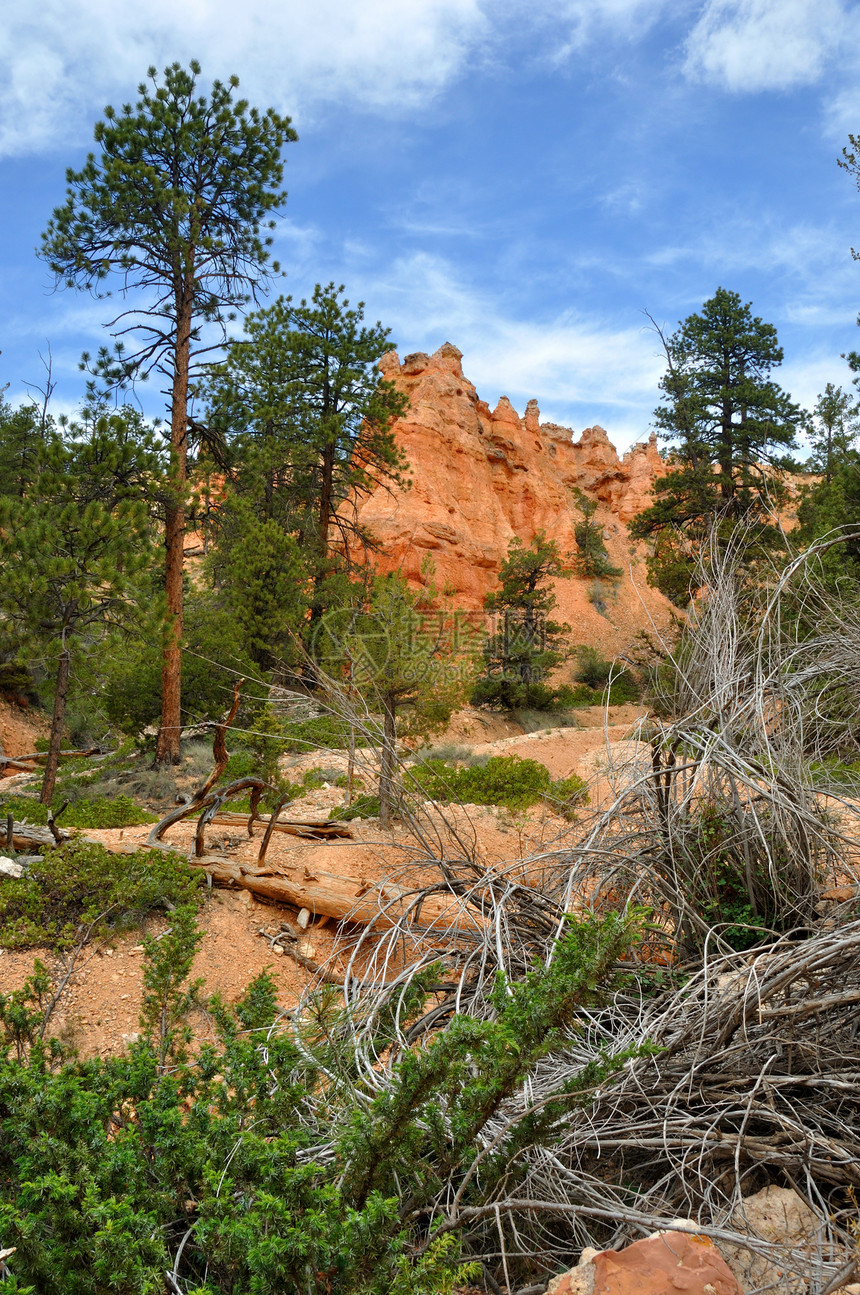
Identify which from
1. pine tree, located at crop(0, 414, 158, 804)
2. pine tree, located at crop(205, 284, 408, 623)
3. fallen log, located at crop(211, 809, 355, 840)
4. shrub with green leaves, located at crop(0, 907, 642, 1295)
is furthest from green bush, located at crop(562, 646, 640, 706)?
shrub with green leaves, located at crop(0, 907, 642, 1295)

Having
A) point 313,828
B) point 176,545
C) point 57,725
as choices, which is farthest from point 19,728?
point 313,828

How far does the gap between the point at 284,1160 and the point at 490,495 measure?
36958 millimetres

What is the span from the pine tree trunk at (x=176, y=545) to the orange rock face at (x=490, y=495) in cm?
1676

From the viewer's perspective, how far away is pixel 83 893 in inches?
182

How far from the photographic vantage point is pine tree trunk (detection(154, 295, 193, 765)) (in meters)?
11.5

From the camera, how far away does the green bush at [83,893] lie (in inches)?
168

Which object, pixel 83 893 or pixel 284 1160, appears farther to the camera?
pixel 83 893

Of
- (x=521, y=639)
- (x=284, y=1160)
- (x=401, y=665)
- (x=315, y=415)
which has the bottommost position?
(x=284, y=1160)

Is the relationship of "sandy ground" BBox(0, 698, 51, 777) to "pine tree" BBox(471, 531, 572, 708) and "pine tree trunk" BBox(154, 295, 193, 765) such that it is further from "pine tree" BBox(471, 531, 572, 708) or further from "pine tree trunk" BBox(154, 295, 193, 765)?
"pine tree" BBox(471, 531, 572, 708)

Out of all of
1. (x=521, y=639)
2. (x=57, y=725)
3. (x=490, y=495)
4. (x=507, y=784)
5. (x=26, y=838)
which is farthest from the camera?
(x=490, y=495)

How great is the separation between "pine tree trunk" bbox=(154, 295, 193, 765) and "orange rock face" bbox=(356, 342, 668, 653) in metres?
16.8

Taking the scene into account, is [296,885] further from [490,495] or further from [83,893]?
[490,495]

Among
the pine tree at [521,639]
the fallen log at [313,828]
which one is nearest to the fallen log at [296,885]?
the fallen log at [313,828]

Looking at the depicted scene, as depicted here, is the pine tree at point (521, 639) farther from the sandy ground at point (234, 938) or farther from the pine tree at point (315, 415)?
the sandy ground at point (234, 938)
